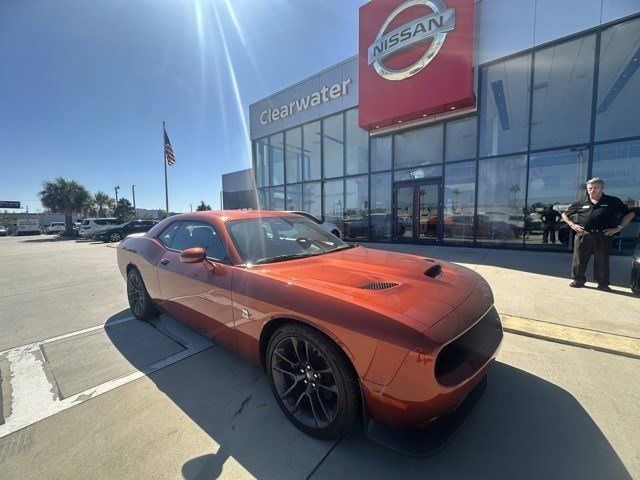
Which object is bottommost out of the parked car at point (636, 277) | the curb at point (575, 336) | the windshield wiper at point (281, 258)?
the curb at point (575, 336)

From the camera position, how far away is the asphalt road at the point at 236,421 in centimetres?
155

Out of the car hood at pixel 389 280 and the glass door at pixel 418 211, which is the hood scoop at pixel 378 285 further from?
the glass door at pixel 418 211

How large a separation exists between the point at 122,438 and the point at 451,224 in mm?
10083

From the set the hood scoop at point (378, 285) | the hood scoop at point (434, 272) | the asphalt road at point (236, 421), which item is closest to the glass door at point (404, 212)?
the asphalt road at point (236, 421)

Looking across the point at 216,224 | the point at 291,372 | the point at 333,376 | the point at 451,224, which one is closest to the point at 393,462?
the point at 333,376

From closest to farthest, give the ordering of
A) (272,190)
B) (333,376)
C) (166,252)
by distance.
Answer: (333,376) → (166,252) → (272,190)

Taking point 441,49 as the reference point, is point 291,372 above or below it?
below

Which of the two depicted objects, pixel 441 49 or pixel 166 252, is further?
pixel 441 49

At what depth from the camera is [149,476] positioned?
152cm

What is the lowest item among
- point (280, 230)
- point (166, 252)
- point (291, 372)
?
point (291, 372)

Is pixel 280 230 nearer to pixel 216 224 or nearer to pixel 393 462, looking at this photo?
pixel 216 224

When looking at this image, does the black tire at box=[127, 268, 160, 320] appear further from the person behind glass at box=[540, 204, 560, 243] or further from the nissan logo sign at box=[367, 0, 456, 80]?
the person behind glass at box=[540, 204, 560, 243]

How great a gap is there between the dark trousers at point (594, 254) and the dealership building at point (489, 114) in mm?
4288

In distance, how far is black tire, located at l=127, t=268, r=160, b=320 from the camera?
11.8 feet
